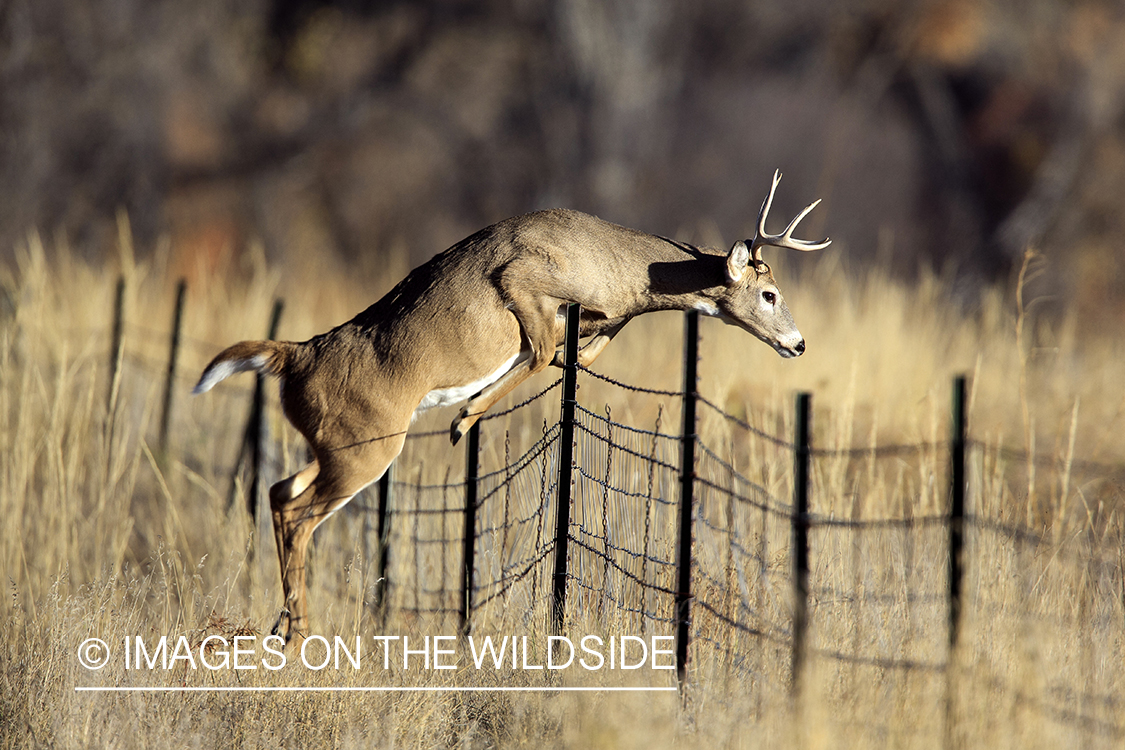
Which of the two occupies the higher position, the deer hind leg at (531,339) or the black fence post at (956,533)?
the deer hind leg at (531,339)

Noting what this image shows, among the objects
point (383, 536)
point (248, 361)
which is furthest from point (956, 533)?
point (383, 536)

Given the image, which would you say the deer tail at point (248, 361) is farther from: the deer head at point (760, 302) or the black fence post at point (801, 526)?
the black fence post at point (801, 526)

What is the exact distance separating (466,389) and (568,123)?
14042mm

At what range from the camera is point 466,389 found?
4062mm

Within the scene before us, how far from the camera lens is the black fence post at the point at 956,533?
3.10 metres

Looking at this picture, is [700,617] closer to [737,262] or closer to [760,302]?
[760,302]

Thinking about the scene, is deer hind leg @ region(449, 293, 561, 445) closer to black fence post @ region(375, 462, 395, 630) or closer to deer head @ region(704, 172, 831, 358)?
deer head @ region(704, 172, 831, 358)

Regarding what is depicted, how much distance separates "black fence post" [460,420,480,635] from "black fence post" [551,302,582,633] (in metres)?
0.63

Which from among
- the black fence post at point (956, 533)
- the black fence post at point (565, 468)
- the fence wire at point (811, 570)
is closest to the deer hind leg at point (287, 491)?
the fence wire at point (811, 570)

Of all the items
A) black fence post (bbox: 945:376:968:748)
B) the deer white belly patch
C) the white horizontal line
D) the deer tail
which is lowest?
the white horizontal line

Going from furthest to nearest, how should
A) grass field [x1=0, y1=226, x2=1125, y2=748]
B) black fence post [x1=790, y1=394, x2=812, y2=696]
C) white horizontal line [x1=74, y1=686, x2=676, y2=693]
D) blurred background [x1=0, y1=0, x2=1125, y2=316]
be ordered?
1. blurred background [x1=0, y1=0, x2=1125, y2=316]
2. white horizontal line [x1=74, y1=686, x2=676, y2=693]
3. grass field [x1=0, y1=226, x2=1125, y2=748]
4. black fence post [x1=790, y1=394, x2=812, y2=696]

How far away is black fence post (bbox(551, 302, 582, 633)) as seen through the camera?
13.0ft

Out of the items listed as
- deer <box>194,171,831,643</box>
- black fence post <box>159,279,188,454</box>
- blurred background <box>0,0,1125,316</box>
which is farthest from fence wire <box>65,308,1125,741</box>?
blurred background <box>0,0,1125,316</box>

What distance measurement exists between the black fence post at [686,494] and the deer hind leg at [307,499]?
1.08 metres
